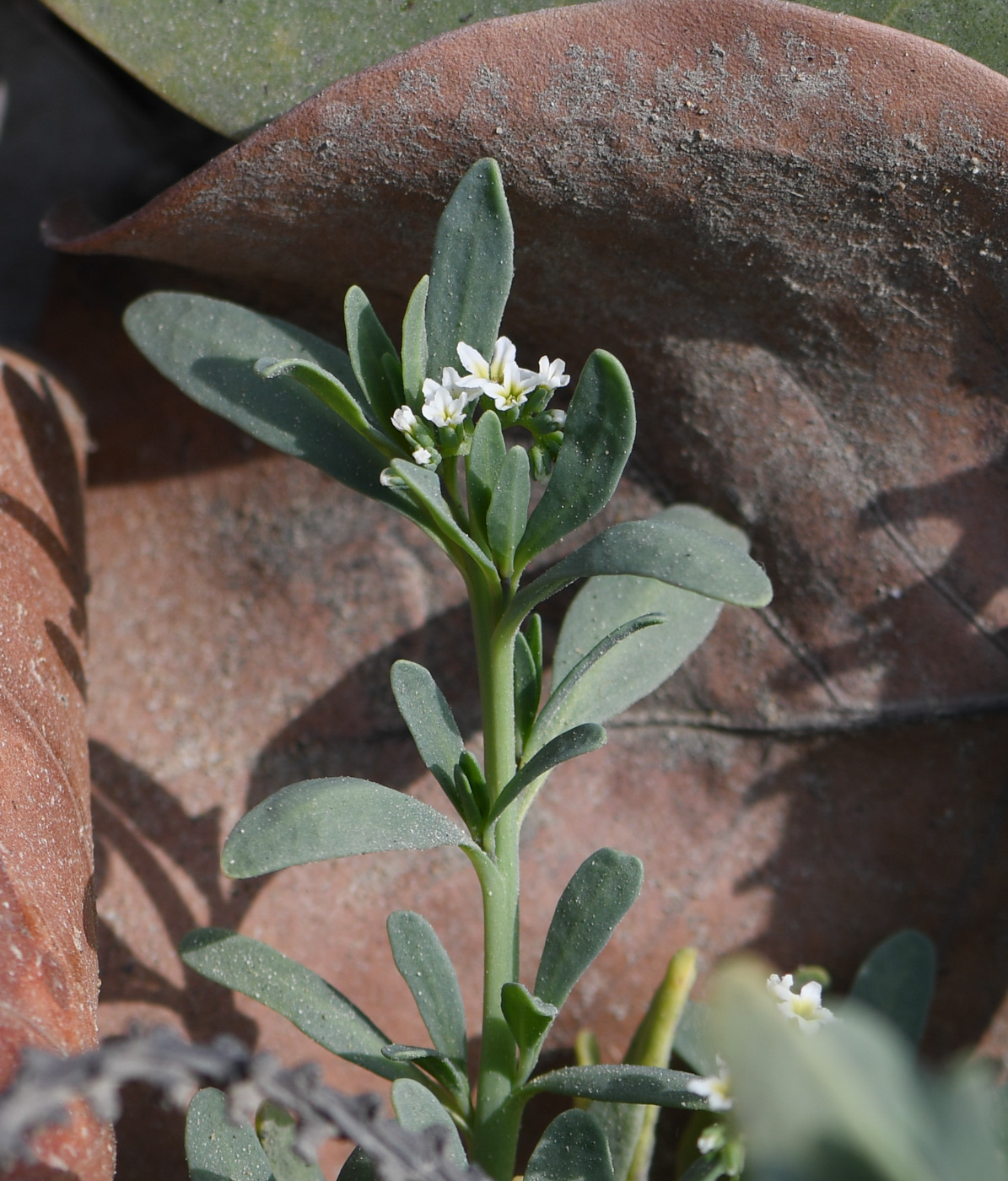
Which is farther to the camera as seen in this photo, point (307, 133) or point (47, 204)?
point (47, 204)

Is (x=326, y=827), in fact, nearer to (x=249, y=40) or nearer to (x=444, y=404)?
(x=444, y=404)

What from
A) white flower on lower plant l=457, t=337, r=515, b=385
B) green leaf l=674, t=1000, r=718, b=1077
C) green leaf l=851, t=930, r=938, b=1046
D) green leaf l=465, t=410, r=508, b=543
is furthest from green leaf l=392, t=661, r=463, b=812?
green leaf l=851, t=930, r=938, b=1046

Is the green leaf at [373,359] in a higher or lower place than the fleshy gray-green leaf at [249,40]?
lower

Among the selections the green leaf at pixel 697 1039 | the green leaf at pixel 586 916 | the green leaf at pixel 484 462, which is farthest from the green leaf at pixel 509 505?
the green leaf at pixel 697 1039

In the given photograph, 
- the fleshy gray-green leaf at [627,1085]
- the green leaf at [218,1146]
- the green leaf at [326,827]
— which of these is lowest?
the green leaf at [218,1146]

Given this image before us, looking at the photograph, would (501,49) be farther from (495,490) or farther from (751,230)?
(495,490)

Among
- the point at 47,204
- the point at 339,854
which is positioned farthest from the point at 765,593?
the point at 47,204

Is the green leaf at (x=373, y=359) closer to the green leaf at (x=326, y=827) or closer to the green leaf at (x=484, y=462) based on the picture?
the green leaf at (x=484, y=462)

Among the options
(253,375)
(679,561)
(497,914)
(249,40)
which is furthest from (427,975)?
(249,40)
